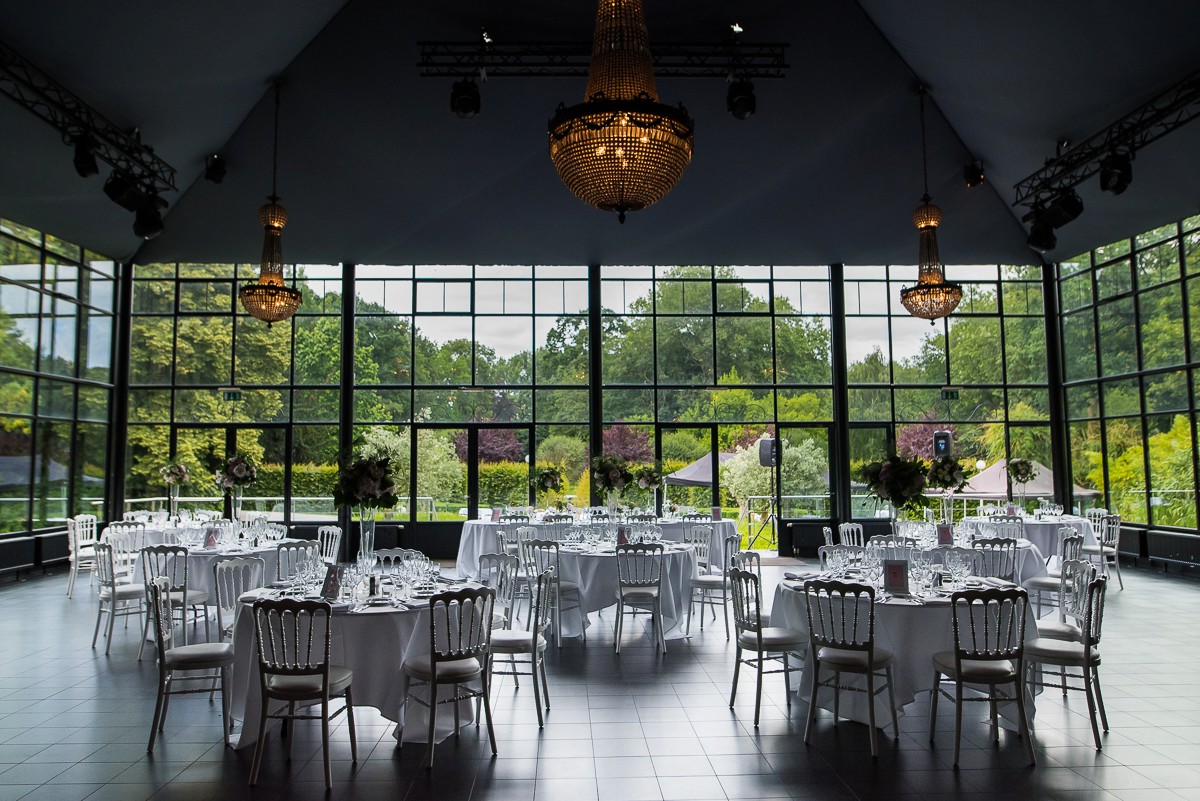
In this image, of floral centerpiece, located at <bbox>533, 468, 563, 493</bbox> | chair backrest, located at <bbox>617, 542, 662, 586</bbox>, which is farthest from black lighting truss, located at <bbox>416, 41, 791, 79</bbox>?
chair backrest, located at <bbox>617, 542, 662, 586</bbox>

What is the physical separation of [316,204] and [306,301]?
1.90m

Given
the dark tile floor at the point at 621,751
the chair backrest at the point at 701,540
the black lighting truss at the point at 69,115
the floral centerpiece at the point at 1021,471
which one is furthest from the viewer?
the floral centerpiece at the point at 1021,471

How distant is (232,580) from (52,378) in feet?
26.6

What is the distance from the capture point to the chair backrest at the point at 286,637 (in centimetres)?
438

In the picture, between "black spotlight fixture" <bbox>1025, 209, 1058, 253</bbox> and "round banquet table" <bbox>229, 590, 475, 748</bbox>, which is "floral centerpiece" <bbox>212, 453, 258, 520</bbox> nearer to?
"round banquet table" <bbox>229, 590, 475, 748</bbox>

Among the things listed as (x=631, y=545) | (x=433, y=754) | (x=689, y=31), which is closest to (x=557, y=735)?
(x=433, y=754)

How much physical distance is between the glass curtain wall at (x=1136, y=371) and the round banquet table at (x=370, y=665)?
1165 cm

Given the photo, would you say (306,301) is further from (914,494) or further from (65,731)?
(914,494)

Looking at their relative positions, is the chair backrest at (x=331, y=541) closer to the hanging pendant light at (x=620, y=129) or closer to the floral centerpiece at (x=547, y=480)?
the floral centerpiece at (x=547, y=480)

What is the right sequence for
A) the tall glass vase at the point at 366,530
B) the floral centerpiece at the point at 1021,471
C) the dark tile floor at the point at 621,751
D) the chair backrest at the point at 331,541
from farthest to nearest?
the floral centerpiece at the point at 1021,471, the chair backrest at the point at 331,541, the tall glass vase at the point at 366,530, the dark tile floor at the point at 621,751

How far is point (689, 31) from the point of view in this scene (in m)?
10.5

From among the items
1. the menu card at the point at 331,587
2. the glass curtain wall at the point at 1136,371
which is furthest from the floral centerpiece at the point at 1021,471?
the menu card at the point at 331,587

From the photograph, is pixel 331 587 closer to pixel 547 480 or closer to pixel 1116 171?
pixel 547 480

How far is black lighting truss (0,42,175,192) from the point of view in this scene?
7883 mm
